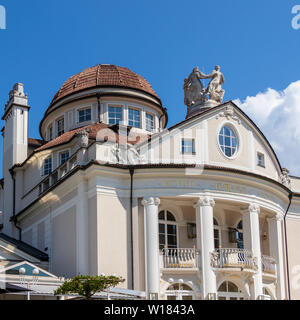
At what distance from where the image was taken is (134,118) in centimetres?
3897

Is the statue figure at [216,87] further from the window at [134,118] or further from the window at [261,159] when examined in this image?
the window at [134,118]

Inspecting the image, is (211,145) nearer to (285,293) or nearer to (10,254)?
(285,293)

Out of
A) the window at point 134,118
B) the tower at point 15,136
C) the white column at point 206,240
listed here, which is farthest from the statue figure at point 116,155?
the tower at point 15,136

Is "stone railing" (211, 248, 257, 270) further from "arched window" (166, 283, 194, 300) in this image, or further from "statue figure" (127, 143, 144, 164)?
"statue figure" (127, 143, 144, 164)

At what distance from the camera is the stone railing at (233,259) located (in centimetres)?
2820

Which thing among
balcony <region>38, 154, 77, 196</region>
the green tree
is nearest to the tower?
balcony <region>38, 154, 77, 196</region>

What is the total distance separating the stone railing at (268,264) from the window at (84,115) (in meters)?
14.6

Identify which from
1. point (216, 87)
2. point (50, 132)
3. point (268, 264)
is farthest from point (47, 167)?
point (268, 264)

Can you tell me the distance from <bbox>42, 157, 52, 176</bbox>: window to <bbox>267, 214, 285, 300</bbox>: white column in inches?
520

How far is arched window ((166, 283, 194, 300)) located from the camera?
91.1 ft

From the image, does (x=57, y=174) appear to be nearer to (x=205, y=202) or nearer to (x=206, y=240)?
(x=205, y=202)

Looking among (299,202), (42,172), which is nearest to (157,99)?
(42,172)

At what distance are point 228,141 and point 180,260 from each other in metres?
6.68
